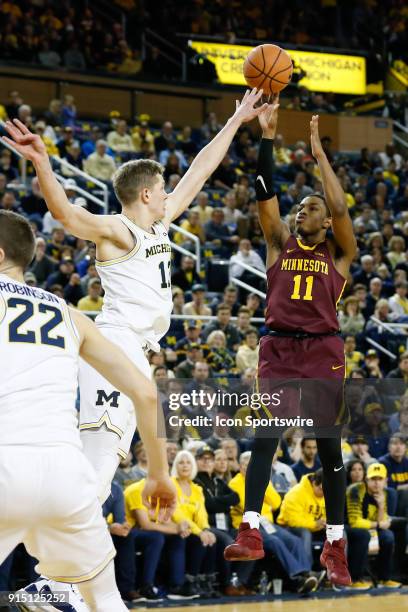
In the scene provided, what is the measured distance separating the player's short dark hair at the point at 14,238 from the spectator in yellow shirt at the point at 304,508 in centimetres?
768

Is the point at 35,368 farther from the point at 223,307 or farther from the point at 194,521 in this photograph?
the point at 223,307

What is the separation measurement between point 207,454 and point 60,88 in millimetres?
13542

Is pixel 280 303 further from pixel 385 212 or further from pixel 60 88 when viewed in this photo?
pixel 60 88

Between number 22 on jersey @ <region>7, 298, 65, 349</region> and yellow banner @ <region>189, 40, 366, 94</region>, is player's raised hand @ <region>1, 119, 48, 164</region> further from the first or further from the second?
yellow banner @ <region>189, 40, 366, 94</region>

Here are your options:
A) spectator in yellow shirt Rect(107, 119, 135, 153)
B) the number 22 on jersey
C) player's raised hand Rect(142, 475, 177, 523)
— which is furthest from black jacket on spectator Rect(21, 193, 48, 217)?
player's raised hand Rect(142, 475, 177, 523)

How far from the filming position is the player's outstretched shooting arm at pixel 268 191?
733cm

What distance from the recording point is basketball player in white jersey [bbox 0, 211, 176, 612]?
14.6 ft

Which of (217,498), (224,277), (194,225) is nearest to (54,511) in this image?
(217,498)

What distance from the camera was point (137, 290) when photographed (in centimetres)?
688

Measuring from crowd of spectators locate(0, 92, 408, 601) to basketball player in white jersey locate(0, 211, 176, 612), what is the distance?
3.37 metres

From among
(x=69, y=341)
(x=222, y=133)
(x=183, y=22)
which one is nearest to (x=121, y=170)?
(x=222, y=133)

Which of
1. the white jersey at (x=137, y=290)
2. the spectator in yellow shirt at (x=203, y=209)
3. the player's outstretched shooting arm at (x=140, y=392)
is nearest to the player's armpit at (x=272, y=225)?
the white jersey at (x=137, y=290)

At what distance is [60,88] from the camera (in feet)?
76.6

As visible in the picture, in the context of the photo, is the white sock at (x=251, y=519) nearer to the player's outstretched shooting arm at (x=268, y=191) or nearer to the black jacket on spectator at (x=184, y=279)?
the player's outstretched shooting arm at (x=268, y=191)
